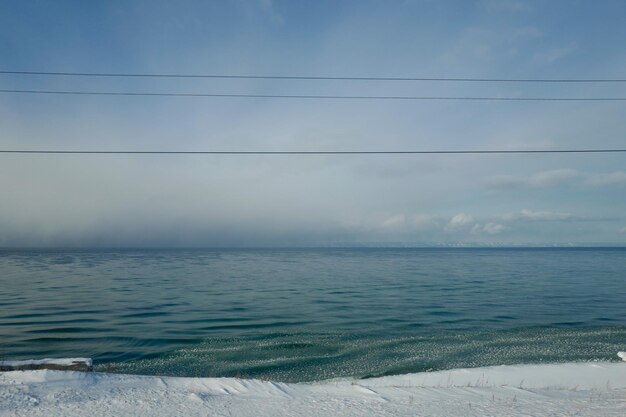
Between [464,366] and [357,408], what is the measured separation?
758 centimetres

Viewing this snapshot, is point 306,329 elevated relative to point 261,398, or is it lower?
lower

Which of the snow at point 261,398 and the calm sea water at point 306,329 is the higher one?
the snow at point 261,398

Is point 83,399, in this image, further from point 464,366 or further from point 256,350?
point 464,366

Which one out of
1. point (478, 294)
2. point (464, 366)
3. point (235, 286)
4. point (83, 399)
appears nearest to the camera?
point (83, 399)

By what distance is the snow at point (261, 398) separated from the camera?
800 centimetres

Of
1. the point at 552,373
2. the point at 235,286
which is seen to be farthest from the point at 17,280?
the point at 552,373

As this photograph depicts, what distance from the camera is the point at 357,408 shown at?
8.31m

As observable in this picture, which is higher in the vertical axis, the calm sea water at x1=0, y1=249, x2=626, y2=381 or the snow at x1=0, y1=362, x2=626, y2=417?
the snow at x1=0, y1=362, x2=626, y2=417

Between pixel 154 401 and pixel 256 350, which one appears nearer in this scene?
pixel 154 401

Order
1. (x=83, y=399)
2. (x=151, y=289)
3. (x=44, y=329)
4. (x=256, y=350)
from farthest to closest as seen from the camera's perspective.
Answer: (x=151, y=289) < (x=44, y=329) < (x=256, y=350) < (x=83, y=399)

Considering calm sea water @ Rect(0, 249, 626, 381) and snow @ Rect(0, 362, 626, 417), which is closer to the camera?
snow @ Rect(0, 362, 626, 417)

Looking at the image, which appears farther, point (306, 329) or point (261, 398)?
point (306, 329)

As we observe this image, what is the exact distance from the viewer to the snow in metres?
8.00

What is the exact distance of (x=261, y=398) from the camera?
9.06m
